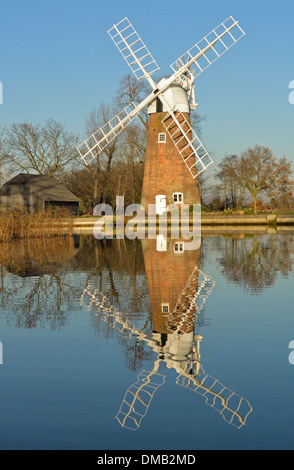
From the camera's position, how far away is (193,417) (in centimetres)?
420

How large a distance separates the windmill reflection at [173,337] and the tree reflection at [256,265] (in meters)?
0.75

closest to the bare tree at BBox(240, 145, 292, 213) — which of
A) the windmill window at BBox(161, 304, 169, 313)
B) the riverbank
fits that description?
the riverbank

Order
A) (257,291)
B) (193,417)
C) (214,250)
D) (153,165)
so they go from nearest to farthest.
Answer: (193,417) → (257,291) → (214,250) → (153,165)

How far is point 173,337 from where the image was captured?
659 centimetres

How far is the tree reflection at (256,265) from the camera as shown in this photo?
38.7 ft

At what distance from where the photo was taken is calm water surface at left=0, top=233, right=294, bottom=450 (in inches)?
156

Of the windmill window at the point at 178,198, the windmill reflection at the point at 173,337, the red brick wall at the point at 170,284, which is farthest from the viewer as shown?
the windmill window at the point at 178,198

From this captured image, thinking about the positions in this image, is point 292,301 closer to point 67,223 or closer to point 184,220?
point 67,223

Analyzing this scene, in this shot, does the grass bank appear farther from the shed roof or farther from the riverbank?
the shed roof

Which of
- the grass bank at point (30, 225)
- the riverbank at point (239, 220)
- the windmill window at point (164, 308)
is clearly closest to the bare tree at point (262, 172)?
the riverbank at point (239, 220)

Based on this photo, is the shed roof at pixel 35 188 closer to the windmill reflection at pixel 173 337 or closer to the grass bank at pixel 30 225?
the grass bank at pixel 30 225

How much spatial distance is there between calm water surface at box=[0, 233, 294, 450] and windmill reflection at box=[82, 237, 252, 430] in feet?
0.05

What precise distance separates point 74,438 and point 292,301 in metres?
6.04
